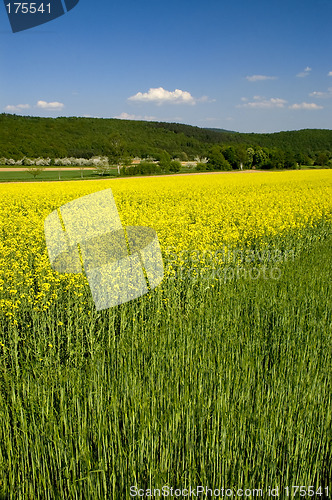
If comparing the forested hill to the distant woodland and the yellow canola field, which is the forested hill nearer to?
the distant woodland

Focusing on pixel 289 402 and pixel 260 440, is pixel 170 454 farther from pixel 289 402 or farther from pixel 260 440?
pixel 289 402

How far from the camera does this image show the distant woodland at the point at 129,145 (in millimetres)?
59559

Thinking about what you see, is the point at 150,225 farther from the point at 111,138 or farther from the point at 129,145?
the point at 129,145

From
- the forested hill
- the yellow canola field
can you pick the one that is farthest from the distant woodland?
the yellow canola field

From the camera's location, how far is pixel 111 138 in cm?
6097

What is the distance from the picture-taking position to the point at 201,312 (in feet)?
18.1

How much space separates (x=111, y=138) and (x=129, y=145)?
12.5m

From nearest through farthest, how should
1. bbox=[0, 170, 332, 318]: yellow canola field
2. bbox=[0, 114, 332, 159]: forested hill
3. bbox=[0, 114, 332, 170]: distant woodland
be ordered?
bbox=[0, 170, 332, 318]: yellow canola field, bbox=[0, 114, 332, 170]: distant woodland, bbox=[0, 114, 332, 159]: forested hill

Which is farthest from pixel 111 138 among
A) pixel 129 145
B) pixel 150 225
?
pixel 150 225

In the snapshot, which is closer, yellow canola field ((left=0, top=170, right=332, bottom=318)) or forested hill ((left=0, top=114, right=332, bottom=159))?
yellow canola field ((left=0, top=170, right=332, bottom=318))

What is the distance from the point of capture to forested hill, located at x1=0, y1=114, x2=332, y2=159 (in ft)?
206

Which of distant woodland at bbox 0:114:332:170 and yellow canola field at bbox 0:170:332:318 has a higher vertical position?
distant woodland at bbox 0:114:332:170

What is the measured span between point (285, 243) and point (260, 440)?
8362mm

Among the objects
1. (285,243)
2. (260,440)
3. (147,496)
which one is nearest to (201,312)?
(260,440)
